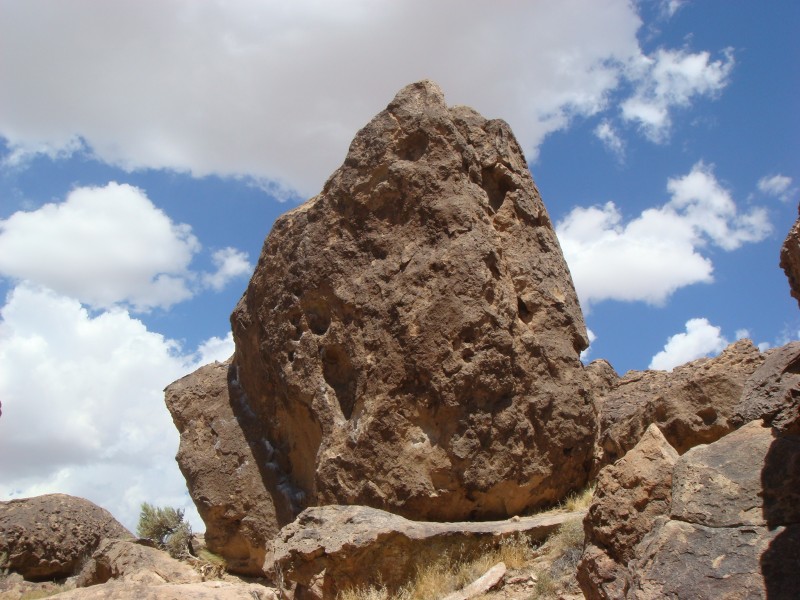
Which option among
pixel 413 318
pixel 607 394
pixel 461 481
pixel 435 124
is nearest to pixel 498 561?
pixel 461 481

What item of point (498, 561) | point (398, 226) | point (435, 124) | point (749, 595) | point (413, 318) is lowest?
point (749, 595)

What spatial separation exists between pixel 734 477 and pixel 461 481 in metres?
4.53

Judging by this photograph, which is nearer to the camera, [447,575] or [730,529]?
[730,529]

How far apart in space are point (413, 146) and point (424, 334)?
2.68 m

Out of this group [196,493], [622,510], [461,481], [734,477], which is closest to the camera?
[734,477]

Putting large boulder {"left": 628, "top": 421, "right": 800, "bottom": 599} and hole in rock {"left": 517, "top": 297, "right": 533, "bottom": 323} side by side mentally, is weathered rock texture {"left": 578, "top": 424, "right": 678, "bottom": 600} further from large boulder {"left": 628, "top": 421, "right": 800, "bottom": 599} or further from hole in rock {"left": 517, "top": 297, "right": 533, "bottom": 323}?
hole in rock {"left": 517, "top": 297, "right": 533, "bottom": 323}

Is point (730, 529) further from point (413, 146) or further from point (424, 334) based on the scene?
point (413, 146)

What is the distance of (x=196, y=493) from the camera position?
37.9 feet

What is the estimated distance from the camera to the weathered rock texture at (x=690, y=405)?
8695 millimetres

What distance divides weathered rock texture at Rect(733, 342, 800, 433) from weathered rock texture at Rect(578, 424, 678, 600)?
68 cm

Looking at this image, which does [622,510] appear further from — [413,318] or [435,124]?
[435,124]

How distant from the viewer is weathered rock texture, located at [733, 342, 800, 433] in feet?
16.6

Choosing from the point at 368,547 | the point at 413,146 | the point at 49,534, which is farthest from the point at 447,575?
the point at 49,534

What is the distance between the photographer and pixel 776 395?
222 inches
